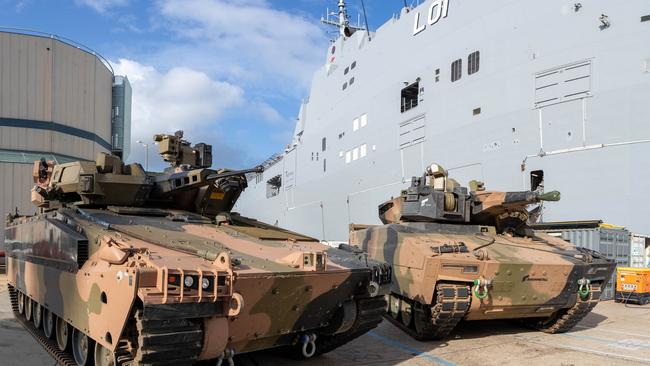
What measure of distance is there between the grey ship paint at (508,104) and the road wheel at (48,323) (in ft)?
44.5

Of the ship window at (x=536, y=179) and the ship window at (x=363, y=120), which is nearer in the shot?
Answer: the ship window at (x=536, y=179)

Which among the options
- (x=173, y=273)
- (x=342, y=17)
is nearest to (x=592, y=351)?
(x=173, y=273)

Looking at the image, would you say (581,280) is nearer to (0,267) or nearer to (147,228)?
(147,228)

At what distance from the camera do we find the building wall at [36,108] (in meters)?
19.9

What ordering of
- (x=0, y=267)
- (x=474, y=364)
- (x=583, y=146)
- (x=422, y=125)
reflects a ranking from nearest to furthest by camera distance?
(x=474, y=364), (x=583, y=146), (x=0, y=267), (x=422, y=125)

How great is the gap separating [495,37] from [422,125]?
454 cm

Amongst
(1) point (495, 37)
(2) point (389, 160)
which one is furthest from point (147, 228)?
→ (2) point (389, 160)

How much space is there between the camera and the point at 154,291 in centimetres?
436

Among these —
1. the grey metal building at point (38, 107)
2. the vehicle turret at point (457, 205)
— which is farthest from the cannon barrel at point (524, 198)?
the grey metal building at point (38, 107)

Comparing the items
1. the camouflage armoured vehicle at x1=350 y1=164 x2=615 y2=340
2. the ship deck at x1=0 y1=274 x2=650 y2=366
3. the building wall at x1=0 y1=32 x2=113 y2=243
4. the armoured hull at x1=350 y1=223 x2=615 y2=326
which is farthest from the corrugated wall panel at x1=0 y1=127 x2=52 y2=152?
the armoured hull at x1=350 y1=223 x2=615 y2=326

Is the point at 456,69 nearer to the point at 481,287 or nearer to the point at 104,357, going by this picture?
the point at 481,287

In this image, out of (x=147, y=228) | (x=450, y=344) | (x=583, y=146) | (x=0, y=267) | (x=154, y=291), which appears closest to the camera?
(x=154, y=291)

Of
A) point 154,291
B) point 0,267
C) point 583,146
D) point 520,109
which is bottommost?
point 0,267

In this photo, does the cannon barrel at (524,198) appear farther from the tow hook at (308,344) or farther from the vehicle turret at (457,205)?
the tow hook at (308,344)
